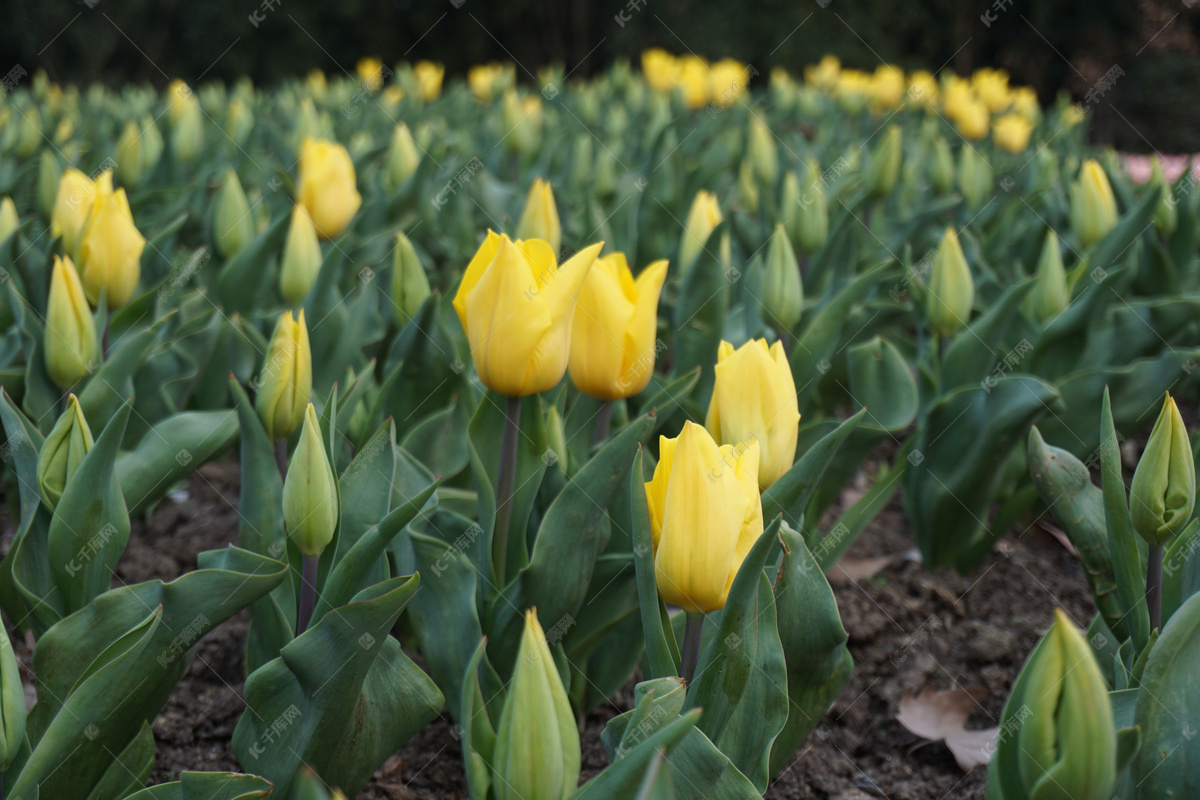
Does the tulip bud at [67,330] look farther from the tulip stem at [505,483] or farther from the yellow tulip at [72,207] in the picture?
the tulip stem at [505,483]

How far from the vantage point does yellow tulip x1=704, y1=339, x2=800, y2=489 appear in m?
1.06

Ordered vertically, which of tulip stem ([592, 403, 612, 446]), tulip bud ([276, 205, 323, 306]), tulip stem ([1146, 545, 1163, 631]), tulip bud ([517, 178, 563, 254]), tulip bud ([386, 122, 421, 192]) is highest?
tulip stem ([1146, 545, 1163, 631])

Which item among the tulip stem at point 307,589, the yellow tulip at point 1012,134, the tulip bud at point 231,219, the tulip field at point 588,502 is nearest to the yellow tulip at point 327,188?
the tulip field at point 588,502

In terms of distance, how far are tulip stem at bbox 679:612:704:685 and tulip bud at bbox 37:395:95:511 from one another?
0.71 metres

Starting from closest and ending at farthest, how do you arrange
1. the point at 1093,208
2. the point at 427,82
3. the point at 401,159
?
the point at 1093,208 < the point at 401,159 < the point at 427,82

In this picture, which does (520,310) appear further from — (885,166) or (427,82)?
(427,82)

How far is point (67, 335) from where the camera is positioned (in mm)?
1443

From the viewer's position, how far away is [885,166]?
2.53 meters

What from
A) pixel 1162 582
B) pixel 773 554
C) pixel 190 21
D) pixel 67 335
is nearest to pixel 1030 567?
pixel 1162 582

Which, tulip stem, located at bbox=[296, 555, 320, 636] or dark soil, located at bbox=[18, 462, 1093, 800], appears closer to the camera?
tulip stem, located at bbox=[296, 555, 320, 636]

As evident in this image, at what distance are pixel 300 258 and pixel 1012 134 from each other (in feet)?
11.1

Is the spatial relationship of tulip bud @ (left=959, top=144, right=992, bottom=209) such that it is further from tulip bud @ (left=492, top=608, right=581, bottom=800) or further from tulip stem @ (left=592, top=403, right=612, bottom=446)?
tulip bud @ (left=492, top=608, right=581, bottom=800)

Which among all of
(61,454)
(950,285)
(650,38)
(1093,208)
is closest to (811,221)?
(950,285)

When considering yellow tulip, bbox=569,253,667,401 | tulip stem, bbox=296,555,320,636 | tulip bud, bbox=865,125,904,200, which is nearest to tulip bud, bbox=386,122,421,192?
tulip bud, bbox=865,125,904,200
